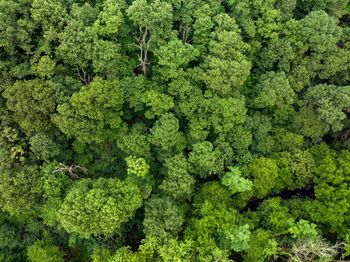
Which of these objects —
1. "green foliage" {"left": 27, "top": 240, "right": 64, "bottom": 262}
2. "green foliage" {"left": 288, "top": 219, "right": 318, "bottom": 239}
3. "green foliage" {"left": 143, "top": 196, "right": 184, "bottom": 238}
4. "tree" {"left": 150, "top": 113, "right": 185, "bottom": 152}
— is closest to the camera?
"green foliage" {"left": 143, "top": 196, "right": 184, "bottom": 238}

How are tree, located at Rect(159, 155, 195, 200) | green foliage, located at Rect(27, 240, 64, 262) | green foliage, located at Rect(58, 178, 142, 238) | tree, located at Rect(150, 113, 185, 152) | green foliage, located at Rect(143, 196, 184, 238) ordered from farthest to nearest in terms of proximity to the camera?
green foliage, located at Rect(27, 240, 64, 262), tree, located at Rect(150, 113, 185, 152), tree, located at Rect(159, 155, 195, 200), green foliage, located at Rect(143, 196, 184, 238), green foliage, located at Rect(58, 178, 142, 238)

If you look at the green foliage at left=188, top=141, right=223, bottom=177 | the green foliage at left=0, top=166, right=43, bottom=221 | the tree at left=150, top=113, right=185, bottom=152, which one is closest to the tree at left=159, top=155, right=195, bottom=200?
the green foliage at left=188, top=141, right=223, bottom=177

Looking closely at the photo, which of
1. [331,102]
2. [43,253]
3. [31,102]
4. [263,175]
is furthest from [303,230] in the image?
[31,102]

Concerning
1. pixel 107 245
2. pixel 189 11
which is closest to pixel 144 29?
pixel 189 11

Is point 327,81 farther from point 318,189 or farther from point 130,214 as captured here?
point 130,214

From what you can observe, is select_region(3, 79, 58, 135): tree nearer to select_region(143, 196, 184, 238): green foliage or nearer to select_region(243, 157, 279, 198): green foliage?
select_region(143, 196, 184, 238): green foliage

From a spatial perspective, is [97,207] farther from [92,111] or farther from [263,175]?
[263,175]

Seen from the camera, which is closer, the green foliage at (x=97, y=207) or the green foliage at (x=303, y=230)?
the green foliage at (x=97, y=207)

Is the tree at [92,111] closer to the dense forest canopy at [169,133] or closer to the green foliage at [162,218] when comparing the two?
the dense forest canopy at [169,133]

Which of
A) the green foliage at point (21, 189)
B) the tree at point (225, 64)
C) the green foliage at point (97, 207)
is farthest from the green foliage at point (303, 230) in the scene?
the green foliage at point (21, 189)
